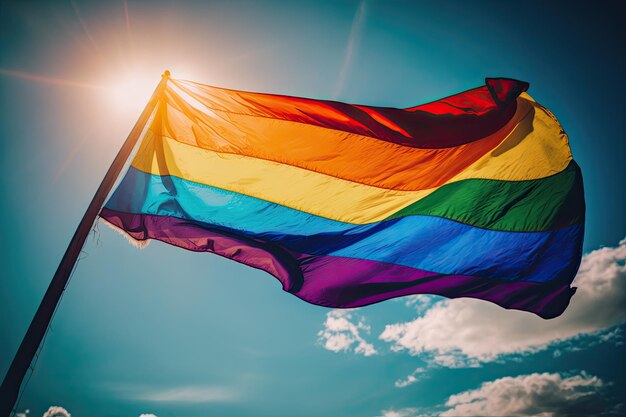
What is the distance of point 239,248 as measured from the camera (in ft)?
15.7

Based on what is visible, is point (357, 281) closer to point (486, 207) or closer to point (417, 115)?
point (486, 207)

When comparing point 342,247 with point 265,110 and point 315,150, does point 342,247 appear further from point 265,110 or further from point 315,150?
point 265,110

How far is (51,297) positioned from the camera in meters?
2.98

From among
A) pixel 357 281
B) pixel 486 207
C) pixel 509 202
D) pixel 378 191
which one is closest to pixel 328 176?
pixel 378 191

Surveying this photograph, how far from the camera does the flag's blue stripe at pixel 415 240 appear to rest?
5047 mm

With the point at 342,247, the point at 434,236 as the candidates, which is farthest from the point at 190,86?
the point at 434,236

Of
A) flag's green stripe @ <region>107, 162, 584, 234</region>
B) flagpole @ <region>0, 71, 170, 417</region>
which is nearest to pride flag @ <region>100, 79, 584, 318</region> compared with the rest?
flag's green stripe @ <region>107, 162, 584, 234</region>

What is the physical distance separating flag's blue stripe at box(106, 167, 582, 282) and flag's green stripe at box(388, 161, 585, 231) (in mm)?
156

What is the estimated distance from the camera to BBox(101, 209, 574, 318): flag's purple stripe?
4809 mm

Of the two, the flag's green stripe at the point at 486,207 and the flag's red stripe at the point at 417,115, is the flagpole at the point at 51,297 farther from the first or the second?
the flag's red stripe at the point at 417,115

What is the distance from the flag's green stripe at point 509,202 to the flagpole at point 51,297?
3851mm

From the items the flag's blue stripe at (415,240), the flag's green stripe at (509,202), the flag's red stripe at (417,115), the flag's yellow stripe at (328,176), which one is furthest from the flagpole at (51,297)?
the flag's green stripe at (509,202)

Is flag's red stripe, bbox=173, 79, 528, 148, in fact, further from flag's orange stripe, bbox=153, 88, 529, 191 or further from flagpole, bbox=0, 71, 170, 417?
flagpole, bbox=0, 71, 170, 417

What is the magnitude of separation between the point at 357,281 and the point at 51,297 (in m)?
3.51
